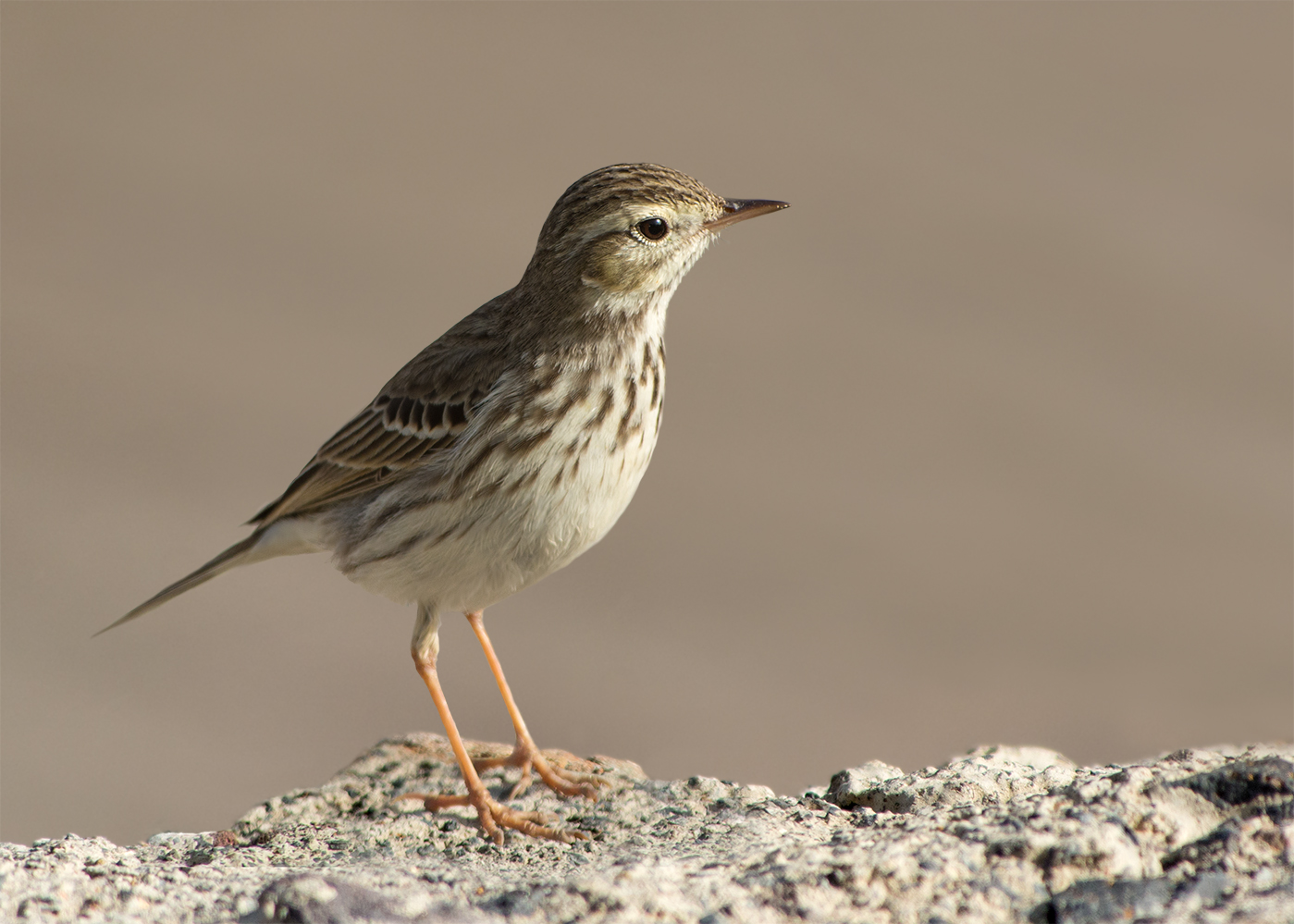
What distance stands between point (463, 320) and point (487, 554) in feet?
5.20

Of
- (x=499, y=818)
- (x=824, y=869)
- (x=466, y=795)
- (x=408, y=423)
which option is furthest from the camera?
(x=408, y=423)

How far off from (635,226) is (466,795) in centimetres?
271

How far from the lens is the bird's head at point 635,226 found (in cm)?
566

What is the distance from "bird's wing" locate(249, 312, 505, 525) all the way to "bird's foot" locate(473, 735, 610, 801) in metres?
1.51

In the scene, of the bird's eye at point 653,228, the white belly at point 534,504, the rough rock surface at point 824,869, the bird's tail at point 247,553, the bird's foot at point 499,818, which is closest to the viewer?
the rough rock surface at point 824,869

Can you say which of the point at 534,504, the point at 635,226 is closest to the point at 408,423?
the point at 534,504

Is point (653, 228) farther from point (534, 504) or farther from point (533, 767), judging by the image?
point (533, 767)

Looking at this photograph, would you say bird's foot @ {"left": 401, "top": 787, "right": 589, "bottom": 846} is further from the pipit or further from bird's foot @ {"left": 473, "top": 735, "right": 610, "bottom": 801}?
bird's foot @ {"left": 473, "top": 735, "right": 610, "bottom": 801}

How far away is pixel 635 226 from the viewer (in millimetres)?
5652

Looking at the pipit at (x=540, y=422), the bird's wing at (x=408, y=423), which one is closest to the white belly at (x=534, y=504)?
the pipit at (x=540, y=422)

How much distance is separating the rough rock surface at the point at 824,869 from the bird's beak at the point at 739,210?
9.13 ft

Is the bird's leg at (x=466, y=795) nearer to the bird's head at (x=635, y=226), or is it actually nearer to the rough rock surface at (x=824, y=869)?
the rough rock surface at (x=824, y=869)

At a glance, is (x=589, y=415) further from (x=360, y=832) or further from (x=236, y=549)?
(x=236, y=549)

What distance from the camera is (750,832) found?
4.03m
